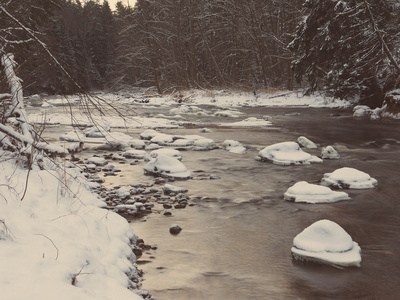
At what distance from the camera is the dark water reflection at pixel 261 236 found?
13.5 ft

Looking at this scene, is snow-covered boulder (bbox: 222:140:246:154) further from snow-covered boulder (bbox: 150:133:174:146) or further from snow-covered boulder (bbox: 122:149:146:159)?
snow-covered boulder (bbox: 122:149:146:159)

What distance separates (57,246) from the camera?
354 cm

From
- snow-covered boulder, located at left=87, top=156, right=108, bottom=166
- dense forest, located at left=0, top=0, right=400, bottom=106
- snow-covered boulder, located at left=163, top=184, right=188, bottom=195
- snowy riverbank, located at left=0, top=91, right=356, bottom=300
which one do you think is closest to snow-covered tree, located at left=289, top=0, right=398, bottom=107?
dense forest, located at left=0, top=0, right=400, bottom=106

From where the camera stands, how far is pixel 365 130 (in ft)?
50.3

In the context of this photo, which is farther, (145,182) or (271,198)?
(145,182)

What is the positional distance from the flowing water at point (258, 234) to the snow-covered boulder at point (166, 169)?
0.25 meters

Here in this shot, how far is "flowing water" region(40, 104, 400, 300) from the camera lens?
162 inches

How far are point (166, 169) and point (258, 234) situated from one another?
355 cm

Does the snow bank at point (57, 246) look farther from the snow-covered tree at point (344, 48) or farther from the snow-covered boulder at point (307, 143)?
the snow-covered tree at point (344, 48)

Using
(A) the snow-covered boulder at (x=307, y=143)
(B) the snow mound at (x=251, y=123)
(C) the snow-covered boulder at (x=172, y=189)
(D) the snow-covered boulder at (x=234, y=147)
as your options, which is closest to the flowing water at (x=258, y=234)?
(C) the snow-covered boulder at (x=172, y=189)

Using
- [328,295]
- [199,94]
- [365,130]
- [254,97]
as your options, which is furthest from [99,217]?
[199,94]

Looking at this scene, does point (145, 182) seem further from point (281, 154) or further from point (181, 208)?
point (281, 154)

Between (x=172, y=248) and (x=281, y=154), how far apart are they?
5.76 meters

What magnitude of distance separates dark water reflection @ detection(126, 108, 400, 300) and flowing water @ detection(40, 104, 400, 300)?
0.4 inches
